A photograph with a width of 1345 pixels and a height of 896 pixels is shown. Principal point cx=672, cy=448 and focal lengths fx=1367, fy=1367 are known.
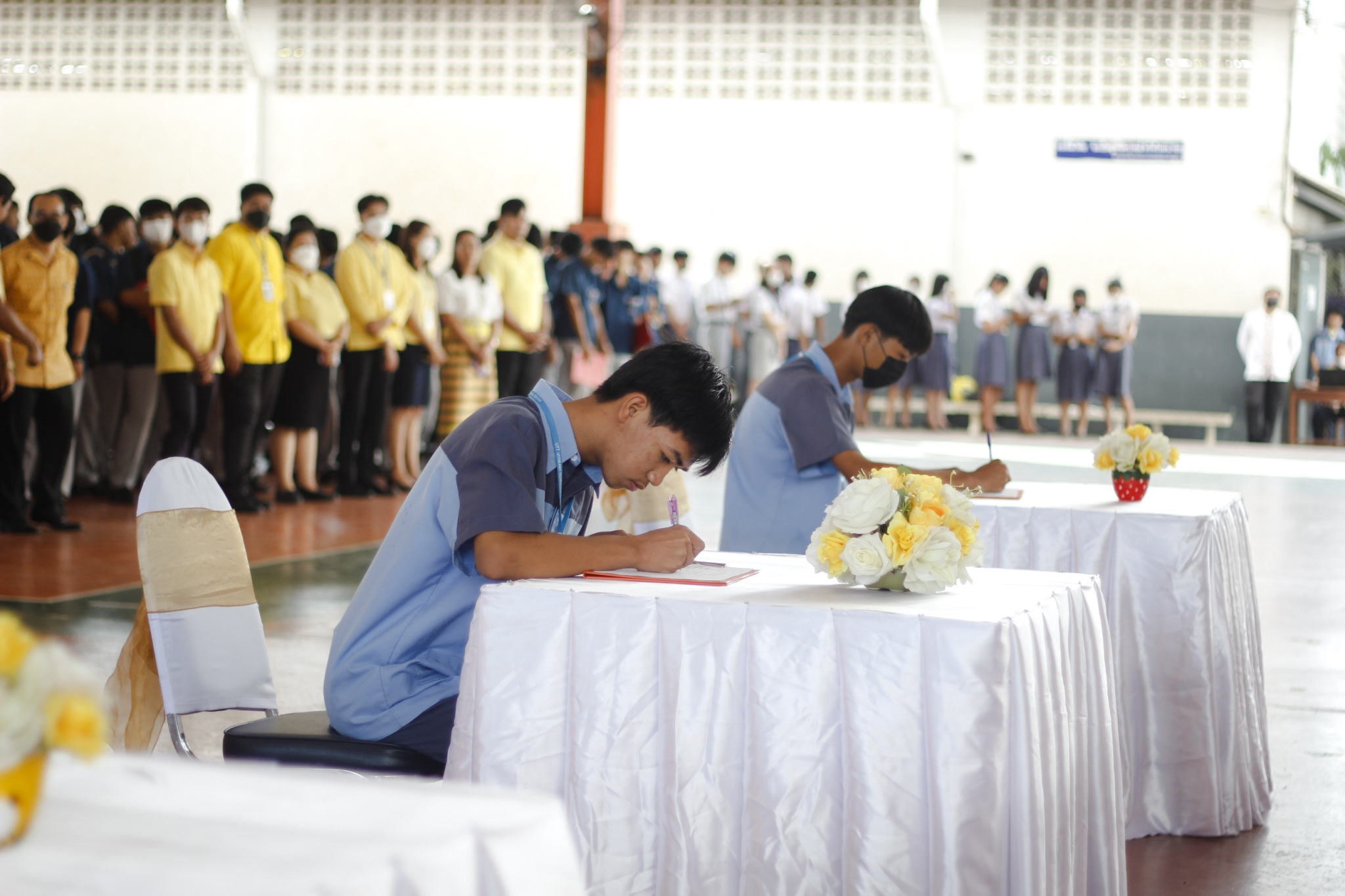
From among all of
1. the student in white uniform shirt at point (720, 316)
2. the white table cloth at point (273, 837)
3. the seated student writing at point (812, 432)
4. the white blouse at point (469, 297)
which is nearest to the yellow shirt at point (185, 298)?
the white blouse at point (469, 297)

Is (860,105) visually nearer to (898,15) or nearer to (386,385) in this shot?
(898,15)

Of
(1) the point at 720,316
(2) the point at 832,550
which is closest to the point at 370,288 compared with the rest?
(2) the point at 832,550

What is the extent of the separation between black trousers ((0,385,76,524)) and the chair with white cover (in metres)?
4.20

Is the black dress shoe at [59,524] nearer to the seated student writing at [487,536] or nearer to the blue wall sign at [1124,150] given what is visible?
the seated student writing at [487,536]

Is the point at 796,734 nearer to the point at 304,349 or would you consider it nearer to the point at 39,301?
the point at 39,301

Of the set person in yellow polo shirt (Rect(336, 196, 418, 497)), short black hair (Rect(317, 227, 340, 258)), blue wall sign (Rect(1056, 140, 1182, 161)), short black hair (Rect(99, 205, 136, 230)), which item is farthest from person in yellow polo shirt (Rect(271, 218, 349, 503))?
blue wall sign (Rect(1056, 140, 1182, 161))

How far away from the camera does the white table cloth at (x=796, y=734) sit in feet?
5.65

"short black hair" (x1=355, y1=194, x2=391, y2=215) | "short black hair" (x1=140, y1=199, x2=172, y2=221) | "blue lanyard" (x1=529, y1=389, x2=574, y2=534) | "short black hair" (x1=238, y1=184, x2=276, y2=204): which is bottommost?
"blue lanyard" (x1=529, y1=389, x2=574, y2=534)

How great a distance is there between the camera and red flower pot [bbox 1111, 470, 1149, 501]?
124 inches

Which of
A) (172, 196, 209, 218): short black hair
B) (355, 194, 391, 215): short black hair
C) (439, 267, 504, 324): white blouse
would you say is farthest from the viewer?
(439, 267, 504, 324): white blouse

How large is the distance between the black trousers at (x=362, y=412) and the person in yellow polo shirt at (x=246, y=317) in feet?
2.42

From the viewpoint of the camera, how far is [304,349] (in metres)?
7.25

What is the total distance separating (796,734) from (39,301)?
5138 millimetres

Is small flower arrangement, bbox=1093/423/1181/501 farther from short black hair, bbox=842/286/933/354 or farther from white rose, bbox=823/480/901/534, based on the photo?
white rose, bbox=823/480/901/534
